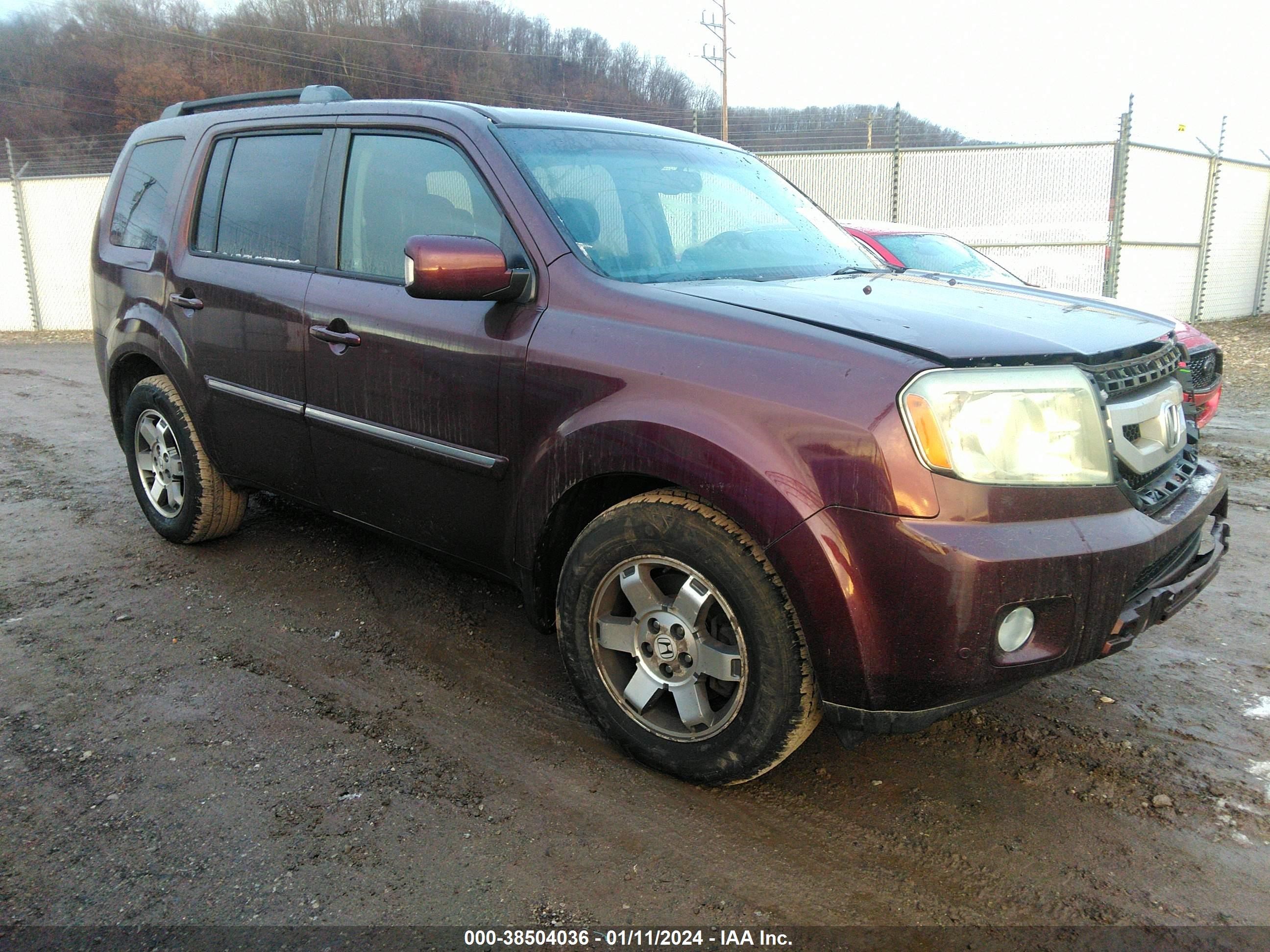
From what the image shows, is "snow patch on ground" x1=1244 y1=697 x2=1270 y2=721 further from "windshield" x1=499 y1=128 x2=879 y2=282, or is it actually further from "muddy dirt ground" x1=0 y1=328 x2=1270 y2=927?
"windshield" x1=499 y1=128 x2=879 y2=282

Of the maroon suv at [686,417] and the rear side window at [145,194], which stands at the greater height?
A: the rear side window at [145,194]

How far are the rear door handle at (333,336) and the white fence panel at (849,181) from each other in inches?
488

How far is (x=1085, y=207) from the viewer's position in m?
13.9

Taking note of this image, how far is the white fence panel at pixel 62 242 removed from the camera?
1711cm

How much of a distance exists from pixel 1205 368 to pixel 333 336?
4.70 meters

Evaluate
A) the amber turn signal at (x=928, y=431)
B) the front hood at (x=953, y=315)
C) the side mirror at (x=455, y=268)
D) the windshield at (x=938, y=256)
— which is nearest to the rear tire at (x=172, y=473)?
the side mirror at (x=455, y=268)

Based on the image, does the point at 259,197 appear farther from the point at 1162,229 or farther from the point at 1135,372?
the point at 1162,229

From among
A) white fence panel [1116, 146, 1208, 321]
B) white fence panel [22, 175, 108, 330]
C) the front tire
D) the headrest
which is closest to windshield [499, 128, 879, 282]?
the headrest

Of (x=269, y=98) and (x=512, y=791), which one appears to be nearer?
(x=512, y=791)

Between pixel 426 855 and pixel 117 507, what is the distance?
382 centimetres

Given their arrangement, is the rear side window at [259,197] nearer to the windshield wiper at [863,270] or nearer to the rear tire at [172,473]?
the rear tire at [172,473]

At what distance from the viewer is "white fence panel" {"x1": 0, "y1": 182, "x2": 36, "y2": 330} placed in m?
17.7

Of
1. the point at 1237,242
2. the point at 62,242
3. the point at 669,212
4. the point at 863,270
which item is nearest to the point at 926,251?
the point at 863,270

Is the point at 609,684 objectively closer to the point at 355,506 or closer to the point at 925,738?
the point at 925,738
